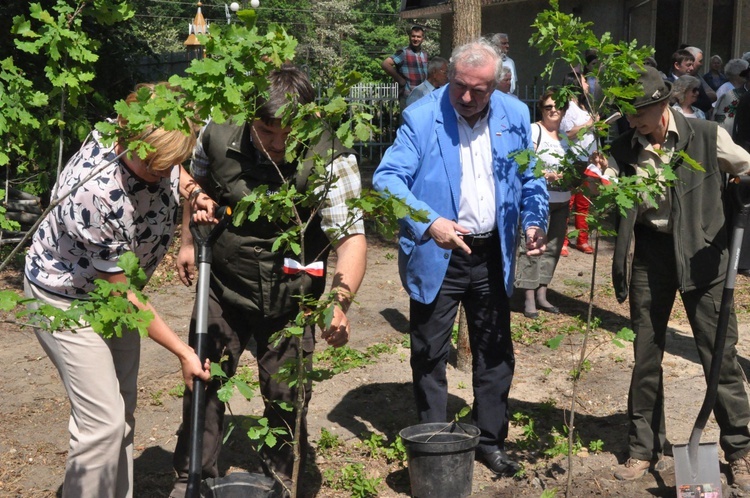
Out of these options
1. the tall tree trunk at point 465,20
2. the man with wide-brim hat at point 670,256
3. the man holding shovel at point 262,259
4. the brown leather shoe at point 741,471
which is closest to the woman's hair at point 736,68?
the tall tree trunk at point 465,20

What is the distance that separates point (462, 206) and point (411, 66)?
29.6 ft

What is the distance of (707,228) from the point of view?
14.8ft

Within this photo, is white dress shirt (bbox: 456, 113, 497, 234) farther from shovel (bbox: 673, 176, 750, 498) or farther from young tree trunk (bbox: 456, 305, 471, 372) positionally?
young tree trunk (bbox: 456, 305, 471, 372)

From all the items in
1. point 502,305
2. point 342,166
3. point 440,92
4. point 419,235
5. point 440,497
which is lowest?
point 440,497

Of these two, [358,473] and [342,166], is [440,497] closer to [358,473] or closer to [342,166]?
[358,473]

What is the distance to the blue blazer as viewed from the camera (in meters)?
4.55

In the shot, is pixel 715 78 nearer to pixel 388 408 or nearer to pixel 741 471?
pixel 388 408

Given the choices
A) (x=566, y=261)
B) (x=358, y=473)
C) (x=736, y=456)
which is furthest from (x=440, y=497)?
(x=566, y=261)

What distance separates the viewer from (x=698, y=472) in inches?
172

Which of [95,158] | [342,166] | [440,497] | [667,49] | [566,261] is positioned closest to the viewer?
[95,158]

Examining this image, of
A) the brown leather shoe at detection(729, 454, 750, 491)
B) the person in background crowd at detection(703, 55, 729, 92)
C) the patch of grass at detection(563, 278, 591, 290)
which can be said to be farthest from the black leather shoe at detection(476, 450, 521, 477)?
the person in background crowd at detection(703, 55, 729, 92)

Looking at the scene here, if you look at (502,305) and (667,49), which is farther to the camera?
(667,49)

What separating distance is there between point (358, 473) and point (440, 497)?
0.50 m

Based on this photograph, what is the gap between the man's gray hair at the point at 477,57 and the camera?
14.1 ft
